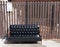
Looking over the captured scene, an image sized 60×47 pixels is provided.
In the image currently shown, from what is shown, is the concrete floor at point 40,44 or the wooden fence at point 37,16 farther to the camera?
the wooden fence at point 37,16

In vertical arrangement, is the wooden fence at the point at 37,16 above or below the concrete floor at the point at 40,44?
above

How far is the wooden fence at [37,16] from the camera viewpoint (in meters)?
11.2

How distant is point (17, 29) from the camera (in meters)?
10.6

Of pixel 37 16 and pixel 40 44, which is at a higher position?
pixel 37 16

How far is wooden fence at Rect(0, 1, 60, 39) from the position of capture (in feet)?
36.9

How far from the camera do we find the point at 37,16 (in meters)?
11.3

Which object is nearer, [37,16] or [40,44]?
[40,44]

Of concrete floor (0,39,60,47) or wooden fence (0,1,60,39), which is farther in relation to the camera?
wooden fence (0,1,60,39)

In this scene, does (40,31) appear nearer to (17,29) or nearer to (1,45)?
(17,29)

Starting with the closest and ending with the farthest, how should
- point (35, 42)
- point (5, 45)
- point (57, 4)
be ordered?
1. point (5, 45)
2. point (35, 42)
3. point (57, 4)

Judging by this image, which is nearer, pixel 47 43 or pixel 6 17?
pixel 47 43

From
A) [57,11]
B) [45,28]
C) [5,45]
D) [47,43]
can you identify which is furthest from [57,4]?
[5,45]

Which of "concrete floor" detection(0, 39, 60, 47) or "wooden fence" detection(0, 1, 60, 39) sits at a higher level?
"wooden fence" detection(0, 1, 60, 39)

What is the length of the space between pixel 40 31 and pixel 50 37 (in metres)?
0.66
